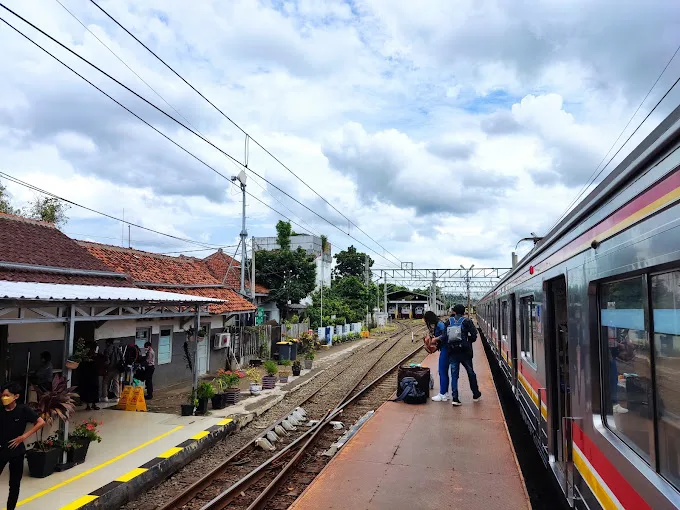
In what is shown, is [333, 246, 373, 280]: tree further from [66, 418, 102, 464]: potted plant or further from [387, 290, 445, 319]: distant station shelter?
[66, 418, 102, 464]: potted plant

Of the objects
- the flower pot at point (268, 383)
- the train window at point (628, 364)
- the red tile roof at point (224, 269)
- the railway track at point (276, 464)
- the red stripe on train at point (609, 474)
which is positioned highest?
the red tile roof at point (224, 269)

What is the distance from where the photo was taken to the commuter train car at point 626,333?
2256 mm

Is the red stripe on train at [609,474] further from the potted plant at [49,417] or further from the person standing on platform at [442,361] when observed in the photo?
the potted plant at [49,417]

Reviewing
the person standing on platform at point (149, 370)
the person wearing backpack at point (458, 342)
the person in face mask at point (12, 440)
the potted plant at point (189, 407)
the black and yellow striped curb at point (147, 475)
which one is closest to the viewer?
the person in face mask at point (12, 440)

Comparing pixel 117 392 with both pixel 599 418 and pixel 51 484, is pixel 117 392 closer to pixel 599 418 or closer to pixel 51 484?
pixel 51 484

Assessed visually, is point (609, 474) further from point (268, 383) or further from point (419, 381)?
point (268, 383)

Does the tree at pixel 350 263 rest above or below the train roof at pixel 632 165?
above

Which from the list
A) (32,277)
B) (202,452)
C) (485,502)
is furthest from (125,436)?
(485,502)

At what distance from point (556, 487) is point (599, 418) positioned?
390 cm

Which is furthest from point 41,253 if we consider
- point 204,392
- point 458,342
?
point 458,342

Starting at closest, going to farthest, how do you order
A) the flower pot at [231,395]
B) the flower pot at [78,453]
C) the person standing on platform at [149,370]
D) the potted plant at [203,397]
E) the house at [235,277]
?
1. the flower pot at [78,453]
2. the potted plant at [203,397]
3. the flower pot at [231,395]
4. the person standing on platform at [149,370]
5. the house at [235,277]

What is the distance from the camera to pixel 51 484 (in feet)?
20.2

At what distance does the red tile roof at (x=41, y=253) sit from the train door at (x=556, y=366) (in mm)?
9339

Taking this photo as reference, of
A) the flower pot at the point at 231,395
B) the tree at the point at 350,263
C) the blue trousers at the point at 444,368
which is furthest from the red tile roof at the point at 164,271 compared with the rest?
the tree at the point at 350,263
